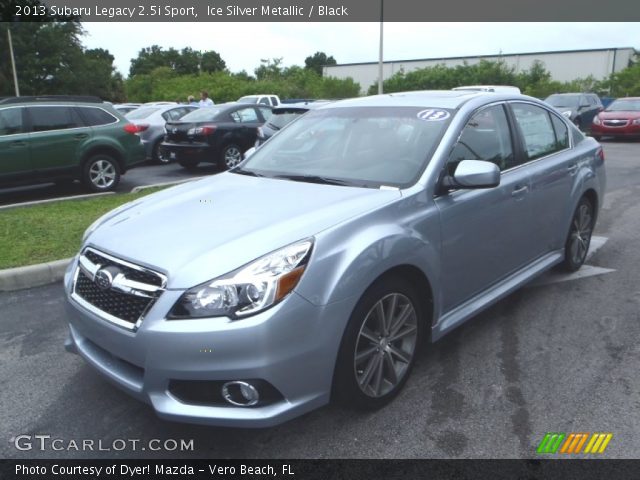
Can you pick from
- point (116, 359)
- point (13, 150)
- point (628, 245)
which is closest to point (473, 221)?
point (116, 359)

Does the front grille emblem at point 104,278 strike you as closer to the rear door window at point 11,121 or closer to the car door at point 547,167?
the car door at point 547,167

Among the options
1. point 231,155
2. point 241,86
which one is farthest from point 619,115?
point 241,86

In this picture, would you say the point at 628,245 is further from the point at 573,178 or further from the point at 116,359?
the point at 116,359

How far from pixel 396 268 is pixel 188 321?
113 cm

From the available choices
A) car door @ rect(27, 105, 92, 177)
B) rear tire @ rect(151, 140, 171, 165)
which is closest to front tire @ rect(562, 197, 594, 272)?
car door @ rect(27, 105, 92, 177)

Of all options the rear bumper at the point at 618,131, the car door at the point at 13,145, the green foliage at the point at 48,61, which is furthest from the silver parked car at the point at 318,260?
the green foliage at the point at 48,61

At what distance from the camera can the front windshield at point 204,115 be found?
1228cm

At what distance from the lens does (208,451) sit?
2764mm

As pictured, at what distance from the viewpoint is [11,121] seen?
28.7 feet

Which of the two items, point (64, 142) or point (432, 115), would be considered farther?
point (64, 142)

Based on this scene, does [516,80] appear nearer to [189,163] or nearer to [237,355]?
[189,163]

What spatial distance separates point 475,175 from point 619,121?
58.4ft

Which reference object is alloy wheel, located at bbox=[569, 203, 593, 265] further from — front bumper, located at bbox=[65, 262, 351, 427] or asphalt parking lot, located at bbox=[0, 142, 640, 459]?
front bumper, located at bbox=[65, 262, 351, 427]
